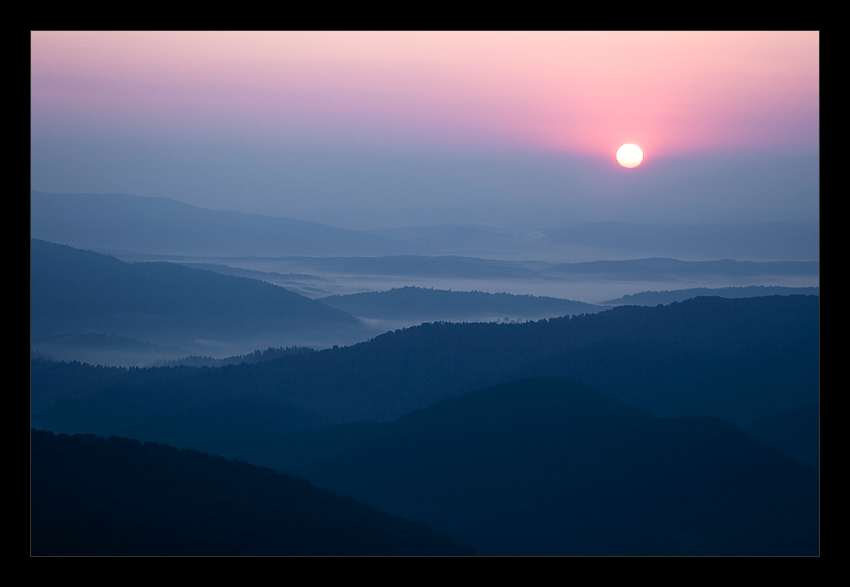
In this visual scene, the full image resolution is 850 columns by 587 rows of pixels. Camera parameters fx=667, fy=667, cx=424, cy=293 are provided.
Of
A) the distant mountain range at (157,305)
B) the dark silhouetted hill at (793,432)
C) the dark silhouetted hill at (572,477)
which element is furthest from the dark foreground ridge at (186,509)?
the distant mountain range at (157,305)

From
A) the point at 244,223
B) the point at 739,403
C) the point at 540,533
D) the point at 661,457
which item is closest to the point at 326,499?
the point at 540,533

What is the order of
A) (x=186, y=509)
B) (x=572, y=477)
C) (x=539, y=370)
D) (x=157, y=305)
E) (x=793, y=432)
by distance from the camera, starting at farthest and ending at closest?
1. (x=157, y=305)
2. (x=539, y=370)
3. (x=793, y=432)
4. (x=572, y=477)
5. (x=186, y=509)

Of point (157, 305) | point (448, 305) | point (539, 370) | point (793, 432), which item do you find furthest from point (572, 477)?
point (157, 305)

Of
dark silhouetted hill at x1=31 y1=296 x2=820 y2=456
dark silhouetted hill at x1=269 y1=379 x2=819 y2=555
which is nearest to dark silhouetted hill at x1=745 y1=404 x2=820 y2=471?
dark silhouetted hill at x1=31 y1=296 x2=820 y2=456

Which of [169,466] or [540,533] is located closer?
[169,466]

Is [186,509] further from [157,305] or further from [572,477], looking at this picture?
[157,305]

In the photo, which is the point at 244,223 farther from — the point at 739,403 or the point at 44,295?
the point at 739,403

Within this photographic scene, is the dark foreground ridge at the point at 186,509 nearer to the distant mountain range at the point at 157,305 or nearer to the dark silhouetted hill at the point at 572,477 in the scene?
the dark silhouetted hill at the point at 572,477

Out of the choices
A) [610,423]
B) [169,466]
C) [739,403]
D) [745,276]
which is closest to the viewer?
[169,466]

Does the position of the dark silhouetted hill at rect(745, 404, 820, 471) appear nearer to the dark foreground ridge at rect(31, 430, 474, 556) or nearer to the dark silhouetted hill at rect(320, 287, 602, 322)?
the dark foreground ridge at rect(31, 430, 474, 556)
